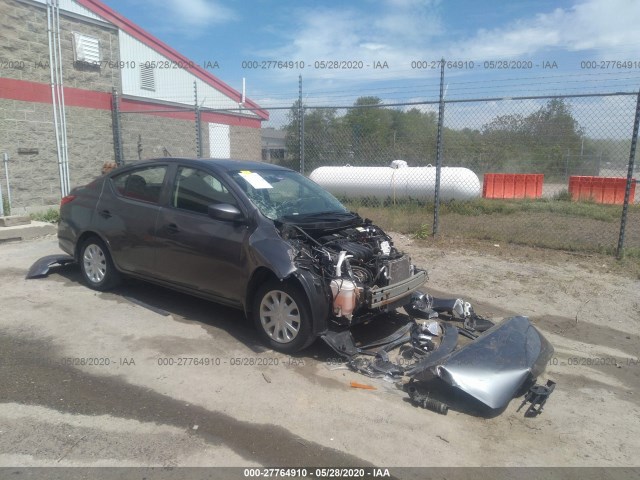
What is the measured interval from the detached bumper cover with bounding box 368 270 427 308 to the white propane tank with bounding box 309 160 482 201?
29.1ft

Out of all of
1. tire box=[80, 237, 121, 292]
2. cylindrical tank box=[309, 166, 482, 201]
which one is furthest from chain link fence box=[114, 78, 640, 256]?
tire box=[80, 237, 121, 292]

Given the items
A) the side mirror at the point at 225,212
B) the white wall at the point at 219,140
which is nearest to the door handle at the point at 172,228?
the side mirror at the point at 225,212

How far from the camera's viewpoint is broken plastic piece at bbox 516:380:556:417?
11.8 feet

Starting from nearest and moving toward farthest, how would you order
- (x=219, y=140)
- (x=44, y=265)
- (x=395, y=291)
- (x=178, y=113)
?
(x=395, y=291) < (x=44, y=265) < (x=178, y=113) < (x=219, y=140)

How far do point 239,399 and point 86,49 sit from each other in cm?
1246

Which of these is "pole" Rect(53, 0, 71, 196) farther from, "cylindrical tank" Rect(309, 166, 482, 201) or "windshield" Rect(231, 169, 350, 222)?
"windshield" Rect(231, 169, 350, 222)

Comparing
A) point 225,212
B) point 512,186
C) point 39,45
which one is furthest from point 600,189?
point 39,45

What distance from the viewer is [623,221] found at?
24.0ft

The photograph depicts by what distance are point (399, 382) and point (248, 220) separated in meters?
2.02

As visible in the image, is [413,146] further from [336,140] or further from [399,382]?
[399,382]

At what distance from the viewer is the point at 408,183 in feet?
44.8

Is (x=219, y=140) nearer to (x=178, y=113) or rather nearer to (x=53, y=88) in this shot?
(x=178, y=113)

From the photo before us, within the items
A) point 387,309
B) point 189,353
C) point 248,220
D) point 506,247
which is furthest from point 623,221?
point 189,353

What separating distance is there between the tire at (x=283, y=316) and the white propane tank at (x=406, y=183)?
30.8ft
